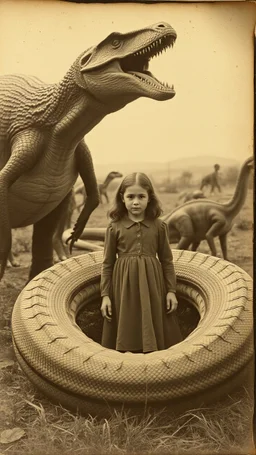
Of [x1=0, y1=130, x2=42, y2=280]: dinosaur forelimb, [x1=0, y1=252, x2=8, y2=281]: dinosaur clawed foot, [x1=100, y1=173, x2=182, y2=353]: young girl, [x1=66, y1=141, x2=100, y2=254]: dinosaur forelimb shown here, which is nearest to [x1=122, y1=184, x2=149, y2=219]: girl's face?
[x1=100, y1=173, x2=182, y2=353]: young girl

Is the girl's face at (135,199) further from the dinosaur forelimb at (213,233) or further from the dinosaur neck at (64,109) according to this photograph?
the dinosaur forelimb at (213,233)

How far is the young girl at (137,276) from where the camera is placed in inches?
77.4

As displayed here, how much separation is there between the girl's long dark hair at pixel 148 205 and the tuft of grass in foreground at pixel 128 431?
0.63 meters

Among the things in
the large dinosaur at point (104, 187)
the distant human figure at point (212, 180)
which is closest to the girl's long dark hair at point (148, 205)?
the large dinosaur at point (104, 187)

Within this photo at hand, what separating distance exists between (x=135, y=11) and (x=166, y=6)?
0.11 metres

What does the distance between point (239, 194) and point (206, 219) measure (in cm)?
24

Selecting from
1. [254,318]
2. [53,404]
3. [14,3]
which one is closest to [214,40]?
[14,3]

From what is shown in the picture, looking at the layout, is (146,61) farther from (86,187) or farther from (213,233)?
(213,233)

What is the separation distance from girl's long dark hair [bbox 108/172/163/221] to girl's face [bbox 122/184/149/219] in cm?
2

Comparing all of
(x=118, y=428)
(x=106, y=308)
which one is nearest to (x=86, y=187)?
(x=106, y=308)

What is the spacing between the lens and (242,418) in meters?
1.98

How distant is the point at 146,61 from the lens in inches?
77.6

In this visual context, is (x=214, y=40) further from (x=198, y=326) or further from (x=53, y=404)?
(x=53, y=404)

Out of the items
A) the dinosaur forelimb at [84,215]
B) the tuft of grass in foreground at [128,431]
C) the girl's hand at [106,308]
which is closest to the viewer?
the tuft of grass in foreground at [128,431]
